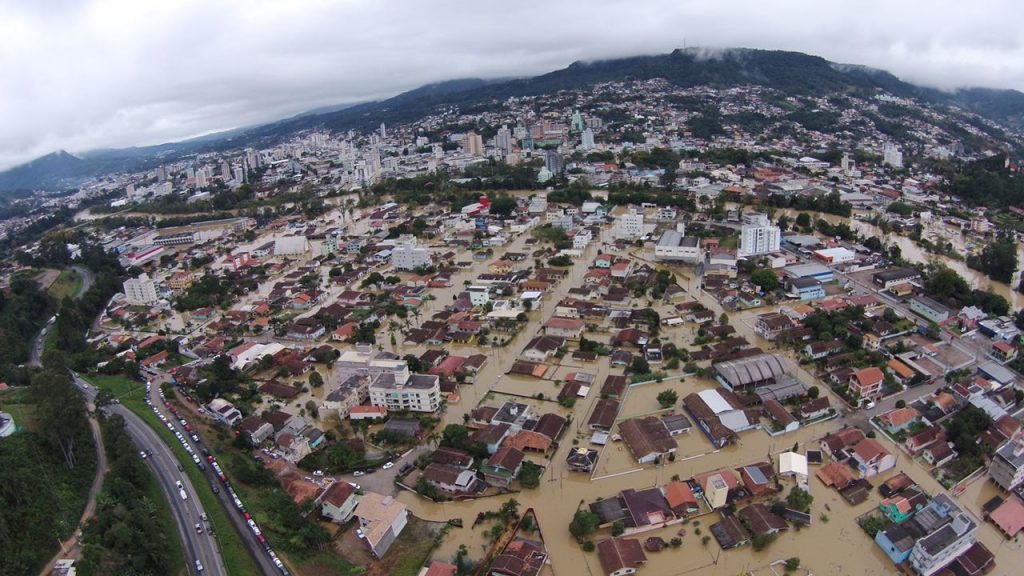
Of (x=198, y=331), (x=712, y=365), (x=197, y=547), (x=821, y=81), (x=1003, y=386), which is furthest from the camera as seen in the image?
(x=821, y=81)

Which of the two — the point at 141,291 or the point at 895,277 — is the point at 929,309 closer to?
the point at 895,277

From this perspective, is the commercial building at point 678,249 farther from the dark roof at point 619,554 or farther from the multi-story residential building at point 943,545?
the dark roof at point 619,554

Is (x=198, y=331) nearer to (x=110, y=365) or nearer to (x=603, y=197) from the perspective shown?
(x=110, y=365)

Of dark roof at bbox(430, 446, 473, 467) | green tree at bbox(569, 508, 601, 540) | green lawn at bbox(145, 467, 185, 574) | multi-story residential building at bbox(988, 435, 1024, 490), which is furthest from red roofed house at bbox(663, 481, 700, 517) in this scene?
green lawn at bbox(145, 467, 185, 574)

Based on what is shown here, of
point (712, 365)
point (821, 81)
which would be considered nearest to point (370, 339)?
point (712, 365)

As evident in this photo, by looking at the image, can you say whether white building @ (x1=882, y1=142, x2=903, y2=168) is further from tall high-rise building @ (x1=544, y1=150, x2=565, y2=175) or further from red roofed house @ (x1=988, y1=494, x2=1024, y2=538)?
red roofed house @ (x1=988, y1=494, x2=1024, y2=538)
